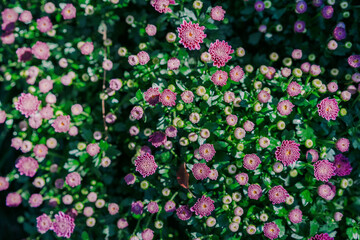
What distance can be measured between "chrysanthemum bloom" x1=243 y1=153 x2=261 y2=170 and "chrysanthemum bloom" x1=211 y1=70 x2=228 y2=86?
0.46m

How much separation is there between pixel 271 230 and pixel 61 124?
1497 mm

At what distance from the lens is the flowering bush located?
205 centimetres

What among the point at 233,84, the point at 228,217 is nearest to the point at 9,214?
the point at 228,217

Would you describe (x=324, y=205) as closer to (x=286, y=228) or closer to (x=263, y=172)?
(x=286, y=228)

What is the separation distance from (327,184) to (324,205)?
17 centimetres

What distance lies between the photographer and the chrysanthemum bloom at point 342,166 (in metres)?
2.07

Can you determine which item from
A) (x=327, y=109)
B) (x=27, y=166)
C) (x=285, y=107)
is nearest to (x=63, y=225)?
(x=27, y=166)

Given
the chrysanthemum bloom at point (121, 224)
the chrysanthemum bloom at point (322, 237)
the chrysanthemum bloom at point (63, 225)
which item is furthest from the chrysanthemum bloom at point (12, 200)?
the chrysanthemum bloom at point (322, 237)

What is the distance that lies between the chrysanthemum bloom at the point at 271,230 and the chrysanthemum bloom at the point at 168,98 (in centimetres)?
90

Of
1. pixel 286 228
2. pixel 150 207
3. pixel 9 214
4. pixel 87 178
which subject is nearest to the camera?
pixel 150 207

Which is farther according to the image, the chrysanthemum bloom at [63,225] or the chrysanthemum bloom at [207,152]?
the chrysanthemum bloom at [63,225]

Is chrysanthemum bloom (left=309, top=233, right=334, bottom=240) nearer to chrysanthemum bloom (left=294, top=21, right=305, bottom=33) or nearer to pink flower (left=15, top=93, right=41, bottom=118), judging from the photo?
chrysanthemum bloom (left=294, top=21, right=305, bottom=33)

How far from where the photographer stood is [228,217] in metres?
2.10

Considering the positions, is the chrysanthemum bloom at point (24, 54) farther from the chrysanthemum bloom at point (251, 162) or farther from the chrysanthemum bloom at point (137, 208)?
the chrysanthemum bloom at point (251, 162)
